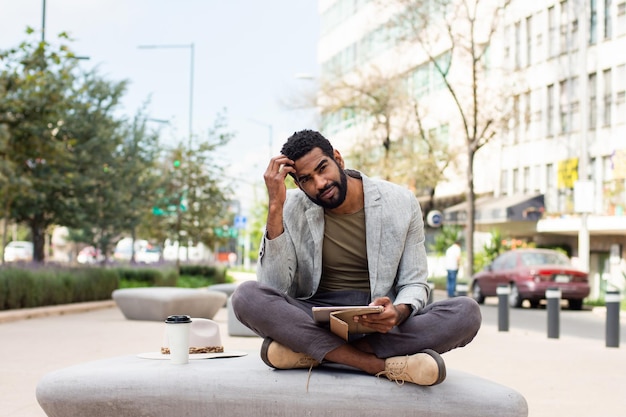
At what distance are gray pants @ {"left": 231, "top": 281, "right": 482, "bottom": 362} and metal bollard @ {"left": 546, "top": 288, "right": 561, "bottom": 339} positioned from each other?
11.2 m

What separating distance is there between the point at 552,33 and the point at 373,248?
1555 inches

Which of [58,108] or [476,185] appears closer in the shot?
[58,108]

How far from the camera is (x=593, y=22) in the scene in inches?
1574

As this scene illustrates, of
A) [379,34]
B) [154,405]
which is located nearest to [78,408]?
[154,405]

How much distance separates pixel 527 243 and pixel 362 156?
8.68m

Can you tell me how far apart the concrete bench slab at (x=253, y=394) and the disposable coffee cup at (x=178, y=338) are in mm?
93

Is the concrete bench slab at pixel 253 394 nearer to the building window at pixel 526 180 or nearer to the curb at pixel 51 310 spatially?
the curb at pixel 51 310

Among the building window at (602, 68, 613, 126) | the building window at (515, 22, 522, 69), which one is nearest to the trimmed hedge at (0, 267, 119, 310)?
the building window at (602, 68, 613, 126)

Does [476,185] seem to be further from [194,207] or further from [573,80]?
[194,207]

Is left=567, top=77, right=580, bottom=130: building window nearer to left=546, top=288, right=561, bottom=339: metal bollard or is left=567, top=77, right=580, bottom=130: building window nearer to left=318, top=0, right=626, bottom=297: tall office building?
left=318, top=0, right=626, bottom=297: tall office building

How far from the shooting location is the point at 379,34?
2562 inches

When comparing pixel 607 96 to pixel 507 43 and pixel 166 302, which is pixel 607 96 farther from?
pixel 166 302

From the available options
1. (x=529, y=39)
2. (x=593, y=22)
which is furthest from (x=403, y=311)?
(x=529, y=39)

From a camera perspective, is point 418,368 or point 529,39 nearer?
point 418,368
